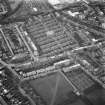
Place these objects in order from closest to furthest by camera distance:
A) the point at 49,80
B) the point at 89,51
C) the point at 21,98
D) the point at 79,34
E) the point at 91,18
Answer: the point at 21,98, the point at 49,80, the point at 89,51, the point at 79,34, the point at 91,18

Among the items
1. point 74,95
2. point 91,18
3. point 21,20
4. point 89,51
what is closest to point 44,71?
point 74,95

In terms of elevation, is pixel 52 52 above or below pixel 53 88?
above

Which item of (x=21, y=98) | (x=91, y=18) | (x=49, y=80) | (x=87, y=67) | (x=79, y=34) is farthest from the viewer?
(x=91, y=18)

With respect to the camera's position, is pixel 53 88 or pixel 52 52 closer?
pixel 53 88

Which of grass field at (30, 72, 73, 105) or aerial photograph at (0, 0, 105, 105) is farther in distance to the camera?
aerial photograph at (0, 0, 105, 105)

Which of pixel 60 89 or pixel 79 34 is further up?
pixel 79 34

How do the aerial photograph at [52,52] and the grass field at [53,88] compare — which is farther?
the aerial photograph at [52,52]

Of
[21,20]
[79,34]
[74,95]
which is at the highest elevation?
[21,20]

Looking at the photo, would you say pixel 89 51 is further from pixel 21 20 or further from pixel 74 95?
pixel 21 20
